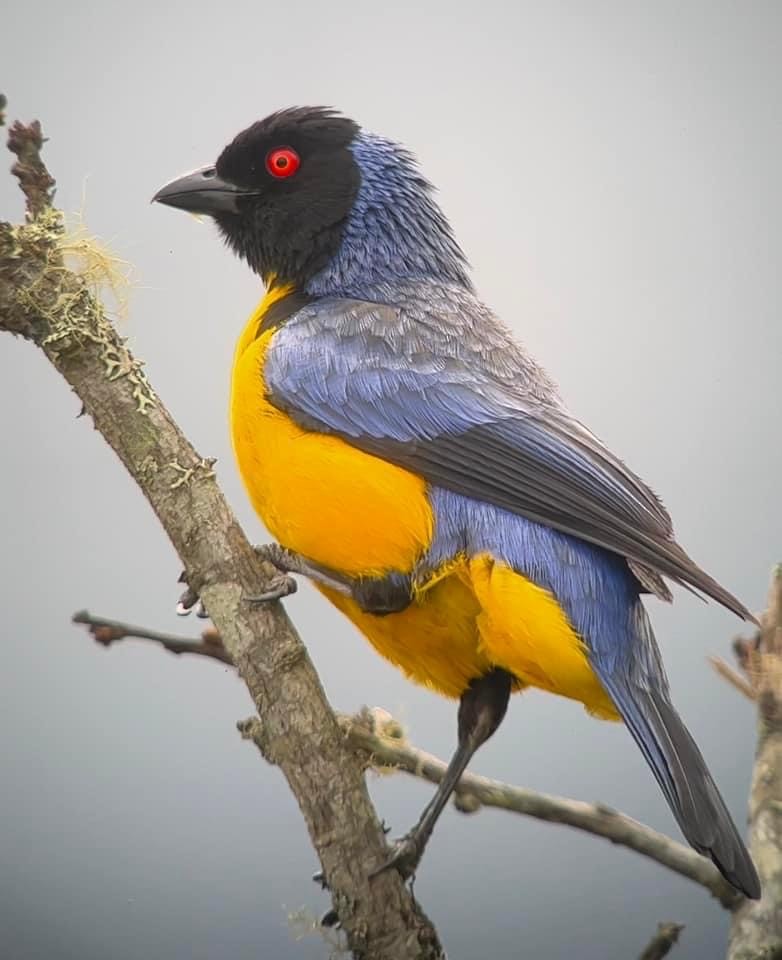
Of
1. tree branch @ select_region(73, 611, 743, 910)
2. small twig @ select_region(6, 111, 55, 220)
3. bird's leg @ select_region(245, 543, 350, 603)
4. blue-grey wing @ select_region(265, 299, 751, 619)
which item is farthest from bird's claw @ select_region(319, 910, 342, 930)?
small twig @ select_region(6, 111, 55, 220)

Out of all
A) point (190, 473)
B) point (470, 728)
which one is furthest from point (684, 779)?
point (190, 473)

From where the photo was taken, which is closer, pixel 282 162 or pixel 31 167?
pixel 31 167

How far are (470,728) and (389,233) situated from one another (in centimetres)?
138

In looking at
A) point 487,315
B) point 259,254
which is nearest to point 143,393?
point 259,254

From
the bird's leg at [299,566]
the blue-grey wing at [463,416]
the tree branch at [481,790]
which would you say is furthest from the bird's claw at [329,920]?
the blue-grey wing at [463,416]

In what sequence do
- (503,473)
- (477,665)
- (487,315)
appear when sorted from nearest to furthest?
(503,473) → (477,665) → (487,315)

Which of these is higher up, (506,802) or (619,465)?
(619,465)

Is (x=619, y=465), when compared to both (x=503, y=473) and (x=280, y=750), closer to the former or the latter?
(x=503, y=473)

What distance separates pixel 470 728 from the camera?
3.13 metres

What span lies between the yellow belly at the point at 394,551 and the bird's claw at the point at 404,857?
464mm

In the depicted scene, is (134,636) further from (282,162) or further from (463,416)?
(282,162)

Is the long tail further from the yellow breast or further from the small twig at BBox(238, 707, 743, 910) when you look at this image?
the yellow breast

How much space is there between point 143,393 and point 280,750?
0.86 m

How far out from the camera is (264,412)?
9.86 ft
